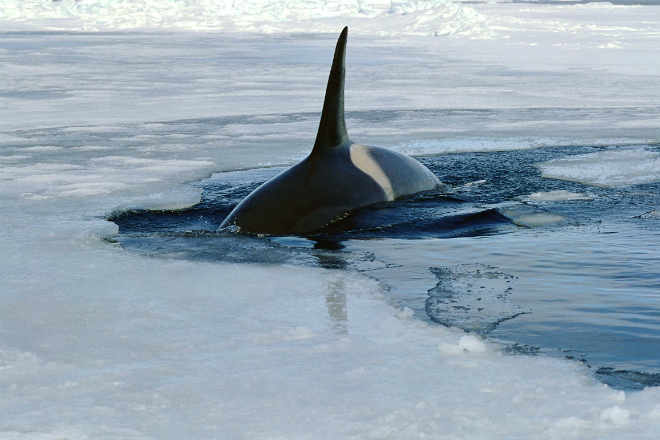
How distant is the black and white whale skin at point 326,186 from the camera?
619cm

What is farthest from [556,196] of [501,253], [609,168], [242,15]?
[242,15]

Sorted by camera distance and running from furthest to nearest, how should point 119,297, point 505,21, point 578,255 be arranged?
1. point 505,21
2. point 578,255
3. point 119,297

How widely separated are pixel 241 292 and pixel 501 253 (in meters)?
1.73

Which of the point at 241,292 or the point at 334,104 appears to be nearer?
the point at 241,292

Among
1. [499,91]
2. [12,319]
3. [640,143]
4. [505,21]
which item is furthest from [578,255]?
[505,21]

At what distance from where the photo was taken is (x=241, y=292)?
4531 mm

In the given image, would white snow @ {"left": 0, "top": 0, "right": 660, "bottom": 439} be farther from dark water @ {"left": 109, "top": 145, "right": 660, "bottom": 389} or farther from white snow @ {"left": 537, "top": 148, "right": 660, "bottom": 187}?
dark water @ {"left": 109, "top": 145, "right": 660, "bottom": 389}

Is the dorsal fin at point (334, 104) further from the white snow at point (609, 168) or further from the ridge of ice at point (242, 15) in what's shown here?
the ridge of ice at point (242, 15)

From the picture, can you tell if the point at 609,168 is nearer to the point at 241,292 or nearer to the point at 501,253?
the point at 501,253

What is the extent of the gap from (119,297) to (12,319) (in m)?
0.56

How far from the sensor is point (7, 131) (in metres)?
11.6

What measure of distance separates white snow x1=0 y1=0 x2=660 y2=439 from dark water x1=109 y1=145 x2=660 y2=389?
0.63 ft

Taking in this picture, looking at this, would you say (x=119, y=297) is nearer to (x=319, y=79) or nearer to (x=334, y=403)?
(x=334, y=403)

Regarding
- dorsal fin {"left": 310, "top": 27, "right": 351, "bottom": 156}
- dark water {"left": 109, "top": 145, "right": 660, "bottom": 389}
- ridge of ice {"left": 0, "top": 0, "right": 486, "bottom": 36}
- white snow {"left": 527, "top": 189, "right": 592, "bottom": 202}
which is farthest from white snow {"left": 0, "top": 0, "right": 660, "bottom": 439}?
ridge of ice {"left": 0, "top": 0, "right": 486, "bottom": 36}
